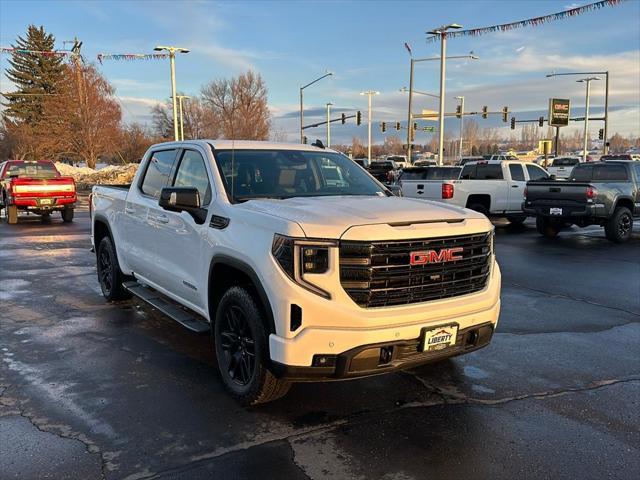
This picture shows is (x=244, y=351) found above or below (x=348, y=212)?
below

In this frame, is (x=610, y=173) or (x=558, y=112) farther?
(x=558, y=112)

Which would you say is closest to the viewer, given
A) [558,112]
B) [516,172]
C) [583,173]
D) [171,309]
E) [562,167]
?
[171,309]

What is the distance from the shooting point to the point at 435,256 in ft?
12.4

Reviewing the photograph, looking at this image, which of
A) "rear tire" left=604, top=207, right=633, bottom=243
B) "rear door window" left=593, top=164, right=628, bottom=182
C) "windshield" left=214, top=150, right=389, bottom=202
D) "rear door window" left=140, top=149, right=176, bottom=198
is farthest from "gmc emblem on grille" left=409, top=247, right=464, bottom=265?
"rear door window" left=593, top=164, right=628, bottom=182

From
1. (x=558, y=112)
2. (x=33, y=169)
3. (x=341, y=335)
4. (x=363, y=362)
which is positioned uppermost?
(x=558, y=112)

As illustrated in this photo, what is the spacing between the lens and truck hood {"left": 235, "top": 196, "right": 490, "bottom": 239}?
11.6ft

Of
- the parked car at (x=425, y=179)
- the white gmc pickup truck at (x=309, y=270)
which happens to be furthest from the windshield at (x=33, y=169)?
the white gmc pickup truck at (x=309, y=270)

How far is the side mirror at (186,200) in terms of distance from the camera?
4.39 m

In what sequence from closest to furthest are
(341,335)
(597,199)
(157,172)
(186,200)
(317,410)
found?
(341,335)
(317,410)
(186,200)
(157,172)
(597,199)

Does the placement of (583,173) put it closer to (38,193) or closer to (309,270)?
(309,270)

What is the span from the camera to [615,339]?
18.9 ft

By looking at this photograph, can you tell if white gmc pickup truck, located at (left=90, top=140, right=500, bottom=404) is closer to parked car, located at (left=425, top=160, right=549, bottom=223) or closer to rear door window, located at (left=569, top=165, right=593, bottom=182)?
rear door window, located at (left=569, top=165, right=593, bottom=182)

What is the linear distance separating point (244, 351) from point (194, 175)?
1796mm

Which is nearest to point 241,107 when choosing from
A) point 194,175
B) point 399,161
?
point 399,161
